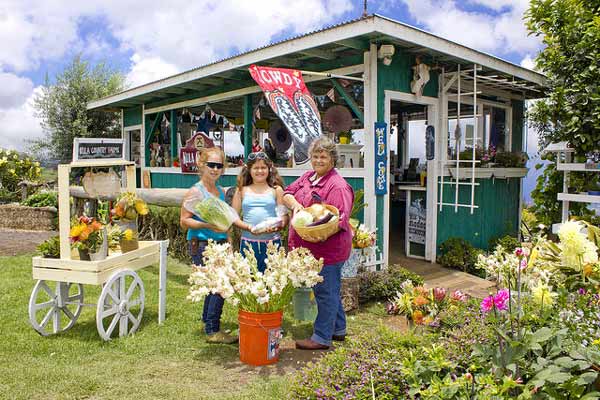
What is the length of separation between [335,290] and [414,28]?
3.38 metres

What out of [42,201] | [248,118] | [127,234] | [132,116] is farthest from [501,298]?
[42,201]

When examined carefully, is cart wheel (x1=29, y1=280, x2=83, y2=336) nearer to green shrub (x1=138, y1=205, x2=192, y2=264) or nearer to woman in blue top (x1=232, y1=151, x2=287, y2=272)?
woman in blue top (x1=232, y1=151, x2=287, y2=272)

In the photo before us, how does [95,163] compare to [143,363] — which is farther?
[95,163]

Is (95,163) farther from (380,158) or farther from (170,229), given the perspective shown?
(170,229)

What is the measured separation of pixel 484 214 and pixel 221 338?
5.48 m

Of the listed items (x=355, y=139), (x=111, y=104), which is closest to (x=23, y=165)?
(x=111, y=104)

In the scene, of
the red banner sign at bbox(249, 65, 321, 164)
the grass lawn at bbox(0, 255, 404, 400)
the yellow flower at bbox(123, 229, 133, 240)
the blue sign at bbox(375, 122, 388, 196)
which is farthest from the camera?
the blue sign at bbox(375, 122, 388, 196)

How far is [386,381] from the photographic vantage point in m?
2.45

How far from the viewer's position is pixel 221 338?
166 inches

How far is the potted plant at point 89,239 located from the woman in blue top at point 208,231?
0.66 m

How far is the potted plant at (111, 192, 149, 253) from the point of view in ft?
15.1

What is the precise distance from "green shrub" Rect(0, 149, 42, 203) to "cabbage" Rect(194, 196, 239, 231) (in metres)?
11.9

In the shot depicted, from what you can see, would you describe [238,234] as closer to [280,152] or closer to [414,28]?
[280,152]

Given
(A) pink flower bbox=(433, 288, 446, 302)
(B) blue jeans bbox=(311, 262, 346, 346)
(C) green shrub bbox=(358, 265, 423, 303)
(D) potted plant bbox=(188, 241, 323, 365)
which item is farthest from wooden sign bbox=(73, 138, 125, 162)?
(A) pink flower bbox=(433, 288, 446, 302)
